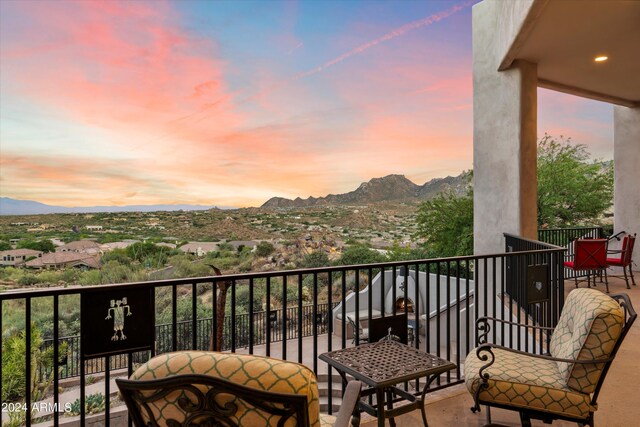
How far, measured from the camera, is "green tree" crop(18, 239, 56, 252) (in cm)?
1688

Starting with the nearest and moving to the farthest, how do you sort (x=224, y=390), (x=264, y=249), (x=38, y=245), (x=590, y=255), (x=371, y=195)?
(x=224, y=390) < (x=590, y=255) < (x=38, y=245) < (x=264, y=249) < (x=371, y=195)

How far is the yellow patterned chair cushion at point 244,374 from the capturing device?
106 centimetres

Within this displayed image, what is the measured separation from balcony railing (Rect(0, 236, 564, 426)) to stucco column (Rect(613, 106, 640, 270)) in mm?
3832

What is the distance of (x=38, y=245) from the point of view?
17.2 meters

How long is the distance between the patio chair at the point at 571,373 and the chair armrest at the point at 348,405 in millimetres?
1063

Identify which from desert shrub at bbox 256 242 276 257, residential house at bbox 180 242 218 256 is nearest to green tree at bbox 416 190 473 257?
desert shrub at bbox 256 242 276 257

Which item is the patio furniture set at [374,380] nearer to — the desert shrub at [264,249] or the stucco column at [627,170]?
the stucco column at [627,170]

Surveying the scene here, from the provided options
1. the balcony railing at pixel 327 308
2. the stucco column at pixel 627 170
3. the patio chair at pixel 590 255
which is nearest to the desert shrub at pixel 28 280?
the balcony railing at pixel 327 308

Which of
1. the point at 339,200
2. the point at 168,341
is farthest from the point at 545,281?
the point at 339,200

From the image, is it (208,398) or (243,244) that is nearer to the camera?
(208,398)

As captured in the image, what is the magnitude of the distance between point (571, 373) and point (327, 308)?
5.88 ft

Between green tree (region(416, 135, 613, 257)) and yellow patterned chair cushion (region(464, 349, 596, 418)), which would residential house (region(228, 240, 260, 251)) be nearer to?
green tree (region(416, 135, 613, 257))

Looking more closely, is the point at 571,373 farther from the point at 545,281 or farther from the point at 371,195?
the point at 371,195

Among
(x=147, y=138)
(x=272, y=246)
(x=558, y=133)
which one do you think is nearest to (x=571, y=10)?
(x=558, y=133)
